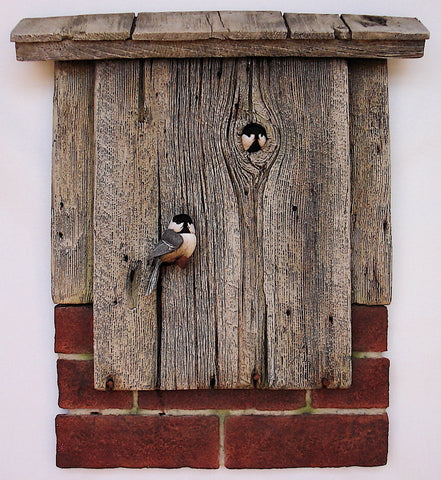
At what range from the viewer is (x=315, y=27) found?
112cm

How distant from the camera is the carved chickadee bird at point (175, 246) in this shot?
110 centimetres

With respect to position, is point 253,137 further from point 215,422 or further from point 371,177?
point 215,422

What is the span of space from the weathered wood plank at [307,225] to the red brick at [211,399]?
0.05 m

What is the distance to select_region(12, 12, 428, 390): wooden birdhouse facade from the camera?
1.15m

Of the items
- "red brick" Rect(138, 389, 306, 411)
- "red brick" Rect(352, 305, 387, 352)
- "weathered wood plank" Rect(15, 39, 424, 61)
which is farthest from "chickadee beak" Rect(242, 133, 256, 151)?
"red brick" Rect(138, 389, 306, 411)

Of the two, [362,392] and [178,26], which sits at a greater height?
[178,26]

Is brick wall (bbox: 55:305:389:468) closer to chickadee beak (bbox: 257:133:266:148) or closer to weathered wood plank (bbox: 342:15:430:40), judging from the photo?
chickadee beak (bbox: 257:133:266:148)

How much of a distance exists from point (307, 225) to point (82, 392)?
63 cm

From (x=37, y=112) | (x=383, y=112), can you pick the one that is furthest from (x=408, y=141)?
(x=37, y=112)

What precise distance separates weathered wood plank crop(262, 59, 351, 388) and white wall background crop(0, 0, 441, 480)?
144 mm

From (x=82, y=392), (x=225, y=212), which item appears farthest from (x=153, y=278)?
(x=82, y=392)

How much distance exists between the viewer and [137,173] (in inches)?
45.4

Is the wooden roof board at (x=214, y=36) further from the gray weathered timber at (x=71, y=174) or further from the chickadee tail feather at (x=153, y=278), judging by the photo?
the chickadee tail feather at (x=153, y=278)

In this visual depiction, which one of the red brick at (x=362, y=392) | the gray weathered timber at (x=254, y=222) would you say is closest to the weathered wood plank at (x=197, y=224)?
the gray weathered timber at (x=254, y=222)
